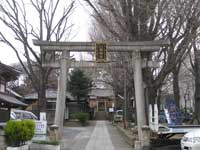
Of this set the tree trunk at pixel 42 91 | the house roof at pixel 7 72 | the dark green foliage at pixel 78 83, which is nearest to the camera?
the house roof at pixel 7 72

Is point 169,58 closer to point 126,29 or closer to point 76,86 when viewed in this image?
point 126,29

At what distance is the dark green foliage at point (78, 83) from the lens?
198ft

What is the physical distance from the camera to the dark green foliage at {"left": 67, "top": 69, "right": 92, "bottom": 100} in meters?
60.4

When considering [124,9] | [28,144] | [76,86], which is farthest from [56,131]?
[76,86]

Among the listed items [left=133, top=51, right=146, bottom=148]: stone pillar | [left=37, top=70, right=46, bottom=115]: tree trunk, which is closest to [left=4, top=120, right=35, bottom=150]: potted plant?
[left=133, top=51, right=146, bottom=148]: stone pillar

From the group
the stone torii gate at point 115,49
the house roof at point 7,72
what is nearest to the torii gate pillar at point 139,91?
the stone torii gate at point 115,49

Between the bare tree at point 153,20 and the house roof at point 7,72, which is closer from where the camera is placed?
the bare tree at point 153,20

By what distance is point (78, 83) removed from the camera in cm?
6034

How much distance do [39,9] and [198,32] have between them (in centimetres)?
1500

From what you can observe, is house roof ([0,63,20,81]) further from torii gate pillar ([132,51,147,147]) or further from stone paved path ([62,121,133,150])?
torii gate pillar ([132,51,147,147])

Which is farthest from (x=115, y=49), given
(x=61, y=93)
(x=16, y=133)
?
(x=16, y=133)

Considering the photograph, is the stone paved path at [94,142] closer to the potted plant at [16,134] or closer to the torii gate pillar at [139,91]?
the torii gate pillar at [139,91]

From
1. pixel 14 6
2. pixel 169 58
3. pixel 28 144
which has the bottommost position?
pixel 28 144

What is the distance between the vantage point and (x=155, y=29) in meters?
24.3
